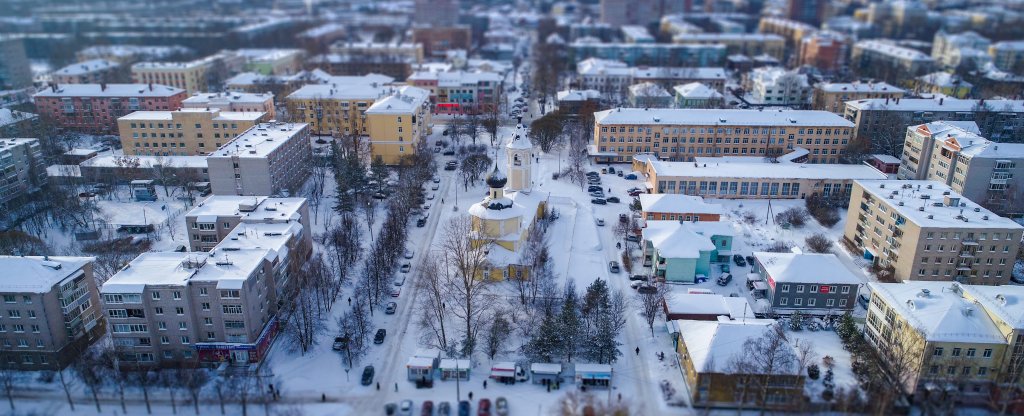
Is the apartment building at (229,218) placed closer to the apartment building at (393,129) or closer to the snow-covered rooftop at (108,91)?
the apartment building at (393,129)

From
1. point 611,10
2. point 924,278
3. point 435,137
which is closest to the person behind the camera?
point 924,278

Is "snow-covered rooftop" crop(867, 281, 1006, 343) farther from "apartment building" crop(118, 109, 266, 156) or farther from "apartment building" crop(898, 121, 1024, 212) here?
"apartment building" crop(118, 109, 266, 156)

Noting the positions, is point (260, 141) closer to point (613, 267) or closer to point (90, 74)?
point (613, 267)

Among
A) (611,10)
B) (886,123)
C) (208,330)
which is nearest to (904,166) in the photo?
(886,123)

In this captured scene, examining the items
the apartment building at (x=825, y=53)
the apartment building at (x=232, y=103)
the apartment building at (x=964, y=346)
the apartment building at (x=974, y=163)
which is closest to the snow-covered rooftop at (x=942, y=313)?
the apartment building at (x=964, y=346)

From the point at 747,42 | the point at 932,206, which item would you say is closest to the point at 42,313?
the point at 932,206

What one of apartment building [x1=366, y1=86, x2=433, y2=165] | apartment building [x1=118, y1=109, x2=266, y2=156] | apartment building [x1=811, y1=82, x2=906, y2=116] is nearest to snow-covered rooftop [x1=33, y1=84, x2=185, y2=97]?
apartment building [x1=118, y1=109, x2=266, y2=156]

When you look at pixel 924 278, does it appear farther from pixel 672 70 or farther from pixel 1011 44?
pixel 1011 44
